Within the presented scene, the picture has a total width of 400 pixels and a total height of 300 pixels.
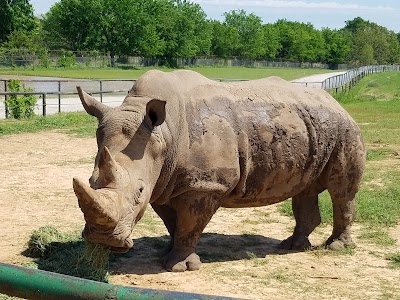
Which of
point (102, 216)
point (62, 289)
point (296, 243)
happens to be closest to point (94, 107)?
point (102, 216)

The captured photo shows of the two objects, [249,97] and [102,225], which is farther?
[249,97]

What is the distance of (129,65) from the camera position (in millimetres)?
59500

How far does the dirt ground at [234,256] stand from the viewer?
596 cm

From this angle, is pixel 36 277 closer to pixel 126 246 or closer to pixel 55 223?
pixel 126 246

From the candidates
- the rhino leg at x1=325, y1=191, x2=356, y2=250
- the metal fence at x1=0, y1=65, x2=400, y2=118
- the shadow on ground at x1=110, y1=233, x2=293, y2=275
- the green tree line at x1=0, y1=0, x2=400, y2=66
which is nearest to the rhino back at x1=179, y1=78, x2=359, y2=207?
the rhino leg at x1=325, y1=191, x2=356, y2=250

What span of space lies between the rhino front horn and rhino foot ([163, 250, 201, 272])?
1.56m

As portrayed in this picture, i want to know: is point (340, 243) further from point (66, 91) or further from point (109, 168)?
point (66, 91)

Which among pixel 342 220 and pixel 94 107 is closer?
pixel 94 107

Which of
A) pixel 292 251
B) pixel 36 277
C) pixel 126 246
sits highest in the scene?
pixel 36 277

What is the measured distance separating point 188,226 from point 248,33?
317 feet

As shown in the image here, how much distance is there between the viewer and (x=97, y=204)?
15.5 ft

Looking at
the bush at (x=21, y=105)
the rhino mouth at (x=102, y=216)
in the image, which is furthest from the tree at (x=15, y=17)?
the rhino mouth at (x=102, y=216)

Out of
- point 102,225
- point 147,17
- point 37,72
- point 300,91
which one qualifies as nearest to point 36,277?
point 102,225

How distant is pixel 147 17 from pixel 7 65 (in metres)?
19.3
